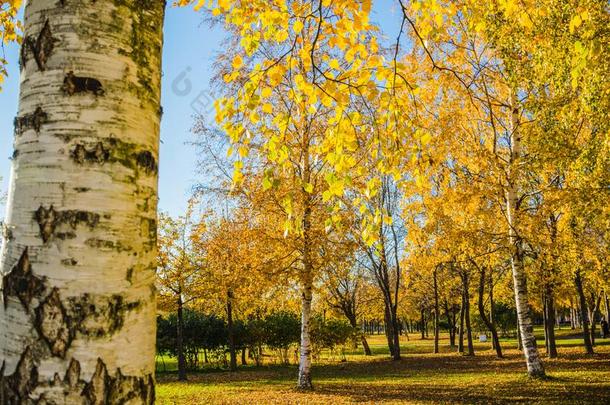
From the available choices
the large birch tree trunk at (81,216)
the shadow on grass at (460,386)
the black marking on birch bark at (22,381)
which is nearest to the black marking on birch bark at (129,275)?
the large birch tree trunk at (81,216)

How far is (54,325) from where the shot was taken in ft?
3.69

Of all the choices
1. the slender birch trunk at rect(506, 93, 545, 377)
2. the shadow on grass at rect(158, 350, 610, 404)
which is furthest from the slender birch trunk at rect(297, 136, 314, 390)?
the slender birch trunk at rect(506, 93, 545, 377)

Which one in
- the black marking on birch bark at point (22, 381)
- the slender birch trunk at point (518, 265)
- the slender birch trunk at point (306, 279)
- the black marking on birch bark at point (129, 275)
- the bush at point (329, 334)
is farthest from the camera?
the bush at point (329, 334)

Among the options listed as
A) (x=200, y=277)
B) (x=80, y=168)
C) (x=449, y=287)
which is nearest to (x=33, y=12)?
(x=80, y=168)

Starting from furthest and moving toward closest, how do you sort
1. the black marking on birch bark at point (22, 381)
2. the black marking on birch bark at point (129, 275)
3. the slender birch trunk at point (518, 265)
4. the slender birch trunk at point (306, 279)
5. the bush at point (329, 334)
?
the bush at point (329, 334), the slender birch trunk at point (306, 279), the slender birch trunk at point (518, 265), the black marking on birch bark at point (129, 275), the black marking on birch bark at point (22, 381)

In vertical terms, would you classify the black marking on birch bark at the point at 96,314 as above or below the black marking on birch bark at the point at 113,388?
above

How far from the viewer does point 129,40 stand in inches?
53.4

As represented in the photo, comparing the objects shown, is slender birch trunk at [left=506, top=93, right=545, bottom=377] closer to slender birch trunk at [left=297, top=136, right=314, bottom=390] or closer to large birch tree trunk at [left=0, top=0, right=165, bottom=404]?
slender birch trunk at [left=297, top=136, right=314, bottom=390]

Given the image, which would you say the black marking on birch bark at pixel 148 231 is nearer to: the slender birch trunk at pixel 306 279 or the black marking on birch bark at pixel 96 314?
the black marking on birch bark at pixel 96 314

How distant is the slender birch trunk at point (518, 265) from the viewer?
11844 millimetres

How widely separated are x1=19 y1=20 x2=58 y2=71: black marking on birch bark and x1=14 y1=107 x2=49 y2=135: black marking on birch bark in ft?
0.44

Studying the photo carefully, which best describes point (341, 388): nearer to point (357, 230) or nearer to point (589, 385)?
point (357, 230)

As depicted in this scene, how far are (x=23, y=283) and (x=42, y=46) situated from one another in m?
0.65

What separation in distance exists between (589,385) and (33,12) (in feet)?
41.9
